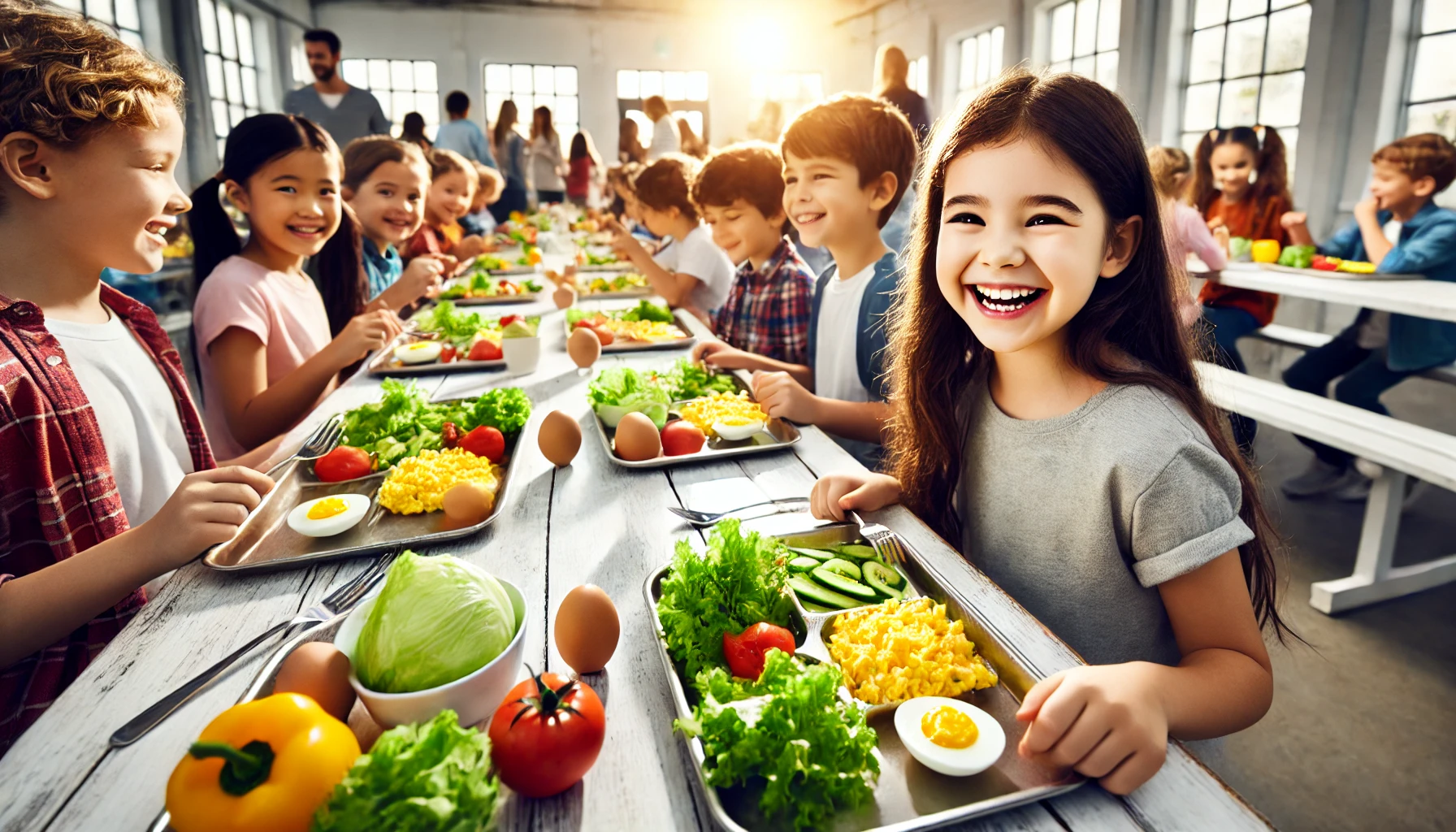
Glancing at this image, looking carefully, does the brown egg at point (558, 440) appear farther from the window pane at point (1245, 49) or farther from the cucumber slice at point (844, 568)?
the window pane at point (1245, 49)

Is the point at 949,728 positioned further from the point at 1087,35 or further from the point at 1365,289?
the point at 1087,35

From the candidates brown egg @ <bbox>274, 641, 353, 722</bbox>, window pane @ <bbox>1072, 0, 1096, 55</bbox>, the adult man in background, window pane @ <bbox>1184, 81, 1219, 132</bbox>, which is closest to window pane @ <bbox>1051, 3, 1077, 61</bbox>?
window pane @ <bbox>1072, 0, 1096, 55</bbox>

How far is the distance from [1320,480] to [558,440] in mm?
4183

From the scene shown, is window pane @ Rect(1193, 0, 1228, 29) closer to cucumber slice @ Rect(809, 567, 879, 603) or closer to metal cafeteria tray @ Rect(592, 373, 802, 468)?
metal cafeteria tray @ Rect(592, 373, 802, 468)

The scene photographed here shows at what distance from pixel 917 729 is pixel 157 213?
5.25ft

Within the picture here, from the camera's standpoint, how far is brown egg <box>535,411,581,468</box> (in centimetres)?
159

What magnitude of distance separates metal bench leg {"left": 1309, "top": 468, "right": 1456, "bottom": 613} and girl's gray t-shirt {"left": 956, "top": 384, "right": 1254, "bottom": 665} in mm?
2137

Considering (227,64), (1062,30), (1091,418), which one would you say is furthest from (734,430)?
(227,64)

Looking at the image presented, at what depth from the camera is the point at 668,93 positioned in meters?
15.9

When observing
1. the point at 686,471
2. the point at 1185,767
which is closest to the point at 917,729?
the point at 1185,767

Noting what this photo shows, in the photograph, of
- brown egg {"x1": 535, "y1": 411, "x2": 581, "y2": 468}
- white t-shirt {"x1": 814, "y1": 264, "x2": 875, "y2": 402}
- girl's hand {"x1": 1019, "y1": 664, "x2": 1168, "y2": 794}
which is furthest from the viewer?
white t-shirt {"x1": 814, "y1": 264, "x2": 875, "y2": 402}

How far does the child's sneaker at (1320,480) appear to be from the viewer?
3.89 meters

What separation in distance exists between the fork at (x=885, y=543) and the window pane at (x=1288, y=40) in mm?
7598

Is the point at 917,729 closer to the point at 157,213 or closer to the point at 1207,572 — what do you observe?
the point at 1207,572
